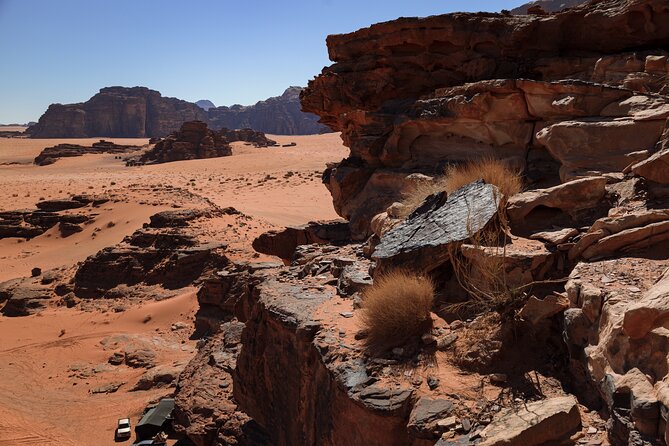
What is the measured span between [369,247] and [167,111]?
89.0 meters

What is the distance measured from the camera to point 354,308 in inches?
225

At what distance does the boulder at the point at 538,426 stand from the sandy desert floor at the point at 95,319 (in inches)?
251

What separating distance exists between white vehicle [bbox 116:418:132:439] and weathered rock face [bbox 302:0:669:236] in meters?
5.04

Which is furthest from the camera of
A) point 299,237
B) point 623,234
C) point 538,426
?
point 299,237

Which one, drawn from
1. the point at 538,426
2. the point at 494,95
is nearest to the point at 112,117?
the point at 494,95

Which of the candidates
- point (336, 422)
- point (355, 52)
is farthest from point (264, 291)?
point (355, 52)

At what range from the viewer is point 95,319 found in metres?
12.7

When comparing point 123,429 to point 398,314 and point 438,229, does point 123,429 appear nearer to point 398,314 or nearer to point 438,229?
point 398,314

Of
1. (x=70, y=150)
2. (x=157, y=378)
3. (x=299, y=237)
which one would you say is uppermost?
(x=70, y=150)

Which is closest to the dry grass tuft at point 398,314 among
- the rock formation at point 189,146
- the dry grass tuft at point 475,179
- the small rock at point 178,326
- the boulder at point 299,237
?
the dry grass tuft at point 475,179

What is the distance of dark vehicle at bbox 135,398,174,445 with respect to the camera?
757 centimetres

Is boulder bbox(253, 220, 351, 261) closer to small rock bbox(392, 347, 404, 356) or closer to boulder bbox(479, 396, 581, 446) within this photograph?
small rock bbox(392, 347, 404, 356)

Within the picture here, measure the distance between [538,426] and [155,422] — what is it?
19.6 ft

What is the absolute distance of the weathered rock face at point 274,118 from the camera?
10588 cm
